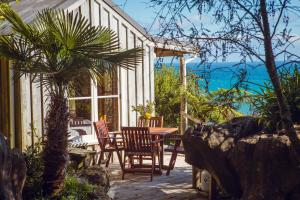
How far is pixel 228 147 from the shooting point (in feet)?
19.9

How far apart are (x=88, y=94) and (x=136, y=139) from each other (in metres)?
1.81

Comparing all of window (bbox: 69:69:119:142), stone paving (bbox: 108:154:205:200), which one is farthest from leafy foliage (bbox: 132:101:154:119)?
stone paving (bbox: 108:154:205:200)

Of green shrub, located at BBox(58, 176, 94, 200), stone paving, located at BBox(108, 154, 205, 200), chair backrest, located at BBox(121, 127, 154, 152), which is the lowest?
stone paving, located at BBox(108, 154, 205, 200)

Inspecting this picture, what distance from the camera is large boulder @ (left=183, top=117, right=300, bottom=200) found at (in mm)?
5211

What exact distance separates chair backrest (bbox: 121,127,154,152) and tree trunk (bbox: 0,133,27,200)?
3067 mm

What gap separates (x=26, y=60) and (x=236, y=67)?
3394mm

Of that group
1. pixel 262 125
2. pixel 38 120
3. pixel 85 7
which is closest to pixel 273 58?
pixel 262 125

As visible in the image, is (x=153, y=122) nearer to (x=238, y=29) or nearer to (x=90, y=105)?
(x=90, y=105)

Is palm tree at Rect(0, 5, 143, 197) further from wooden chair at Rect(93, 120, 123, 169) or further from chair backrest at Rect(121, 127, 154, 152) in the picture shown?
wooden chair at Rect(93, 120, 123, 169)

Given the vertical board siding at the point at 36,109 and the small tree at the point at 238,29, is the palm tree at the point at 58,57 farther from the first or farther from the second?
the small tree at the point at 238,29

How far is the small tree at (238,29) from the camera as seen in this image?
3049 mm

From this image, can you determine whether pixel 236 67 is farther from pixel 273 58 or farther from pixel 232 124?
pixel 232 124

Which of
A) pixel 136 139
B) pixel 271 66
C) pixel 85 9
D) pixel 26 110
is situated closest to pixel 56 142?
pixel 136 139

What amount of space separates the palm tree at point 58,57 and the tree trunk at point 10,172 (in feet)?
2.76
